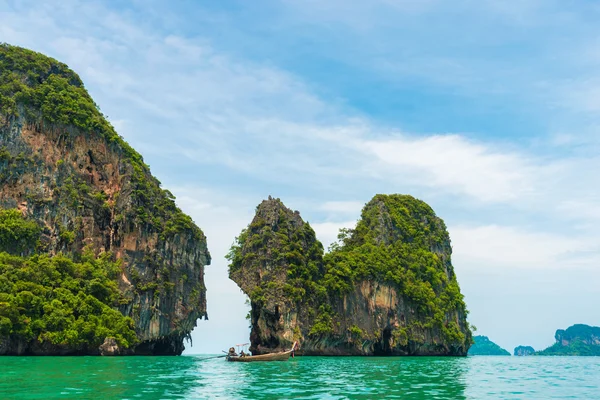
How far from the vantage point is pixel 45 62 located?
6462 cm

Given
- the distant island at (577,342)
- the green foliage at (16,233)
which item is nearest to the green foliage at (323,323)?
the green foliage at (16,233)

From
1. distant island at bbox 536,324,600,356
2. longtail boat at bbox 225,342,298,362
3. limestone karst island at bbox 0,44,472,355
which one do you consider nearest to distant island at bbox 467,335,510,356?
distant island at bbox 536,324,600,356

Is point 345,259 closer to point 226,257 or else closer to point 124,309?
point 226,257

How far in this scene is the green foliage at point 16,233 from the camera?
4903 centimetres

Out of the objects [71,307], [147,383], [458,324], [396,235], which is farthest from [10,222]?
[458,324]

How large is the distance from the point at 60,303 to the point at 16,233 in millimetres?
10221

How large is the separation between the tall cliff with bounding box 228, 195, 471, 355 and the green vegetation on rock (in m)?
14.7

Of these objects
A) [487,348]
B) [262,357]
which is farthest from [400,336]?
[487,348]

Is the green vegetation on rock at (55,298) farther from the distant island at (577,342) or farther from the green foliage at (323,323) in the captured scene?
the distant island at (577,342)

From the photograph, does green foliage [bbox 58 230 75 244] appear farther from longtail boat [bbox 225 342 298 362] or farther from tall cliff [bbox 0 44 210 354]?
longtail boat [bbox 225 342 298 362]

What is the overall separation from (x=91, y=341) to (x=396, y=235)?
46271 mm

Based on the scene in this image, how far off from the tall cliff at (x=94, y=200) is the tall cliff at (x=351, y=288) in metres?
7.04

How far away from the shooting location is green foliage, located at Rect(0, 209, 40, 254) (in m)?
49.0

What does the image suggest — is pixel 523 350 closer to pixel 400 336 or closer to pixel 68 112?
Answer: pixel 400 336
